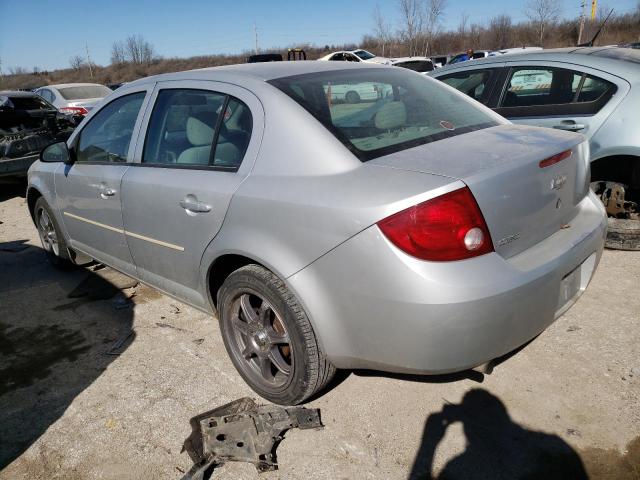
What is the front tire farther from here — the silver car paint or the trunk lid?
the silver car paint

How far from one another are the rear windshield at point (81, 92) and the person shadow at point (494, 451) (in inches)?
566

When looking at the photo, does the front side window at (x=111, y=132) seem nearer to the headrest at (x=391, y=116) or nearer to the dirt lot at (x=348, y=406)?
the dirt lot at (x=348, y=406)

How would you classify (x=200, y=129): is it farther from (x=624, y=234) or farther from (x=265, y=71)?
(x=624, y=234)

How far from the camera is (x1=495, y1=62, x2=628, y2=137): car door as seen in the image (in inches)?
155

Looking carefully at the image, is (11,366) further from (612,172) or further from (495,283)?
(612,172)

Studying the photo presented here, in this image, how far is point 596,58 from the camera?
4.13 meters

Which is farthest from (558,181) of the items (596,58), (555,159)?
(596,58)

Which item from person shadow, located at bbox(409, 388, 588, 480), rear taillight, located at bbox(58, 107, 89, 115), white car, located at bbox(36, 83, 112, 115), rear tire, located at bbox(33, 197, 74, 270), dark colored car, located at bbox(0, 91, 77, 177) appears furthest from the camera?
white car, located at bbox(36, 83, 112, 115)

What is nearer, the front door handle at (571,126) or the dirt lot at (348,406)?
the dirt lot at (348,406)

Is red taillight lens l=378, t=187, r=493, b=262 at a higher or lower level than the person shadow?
higher

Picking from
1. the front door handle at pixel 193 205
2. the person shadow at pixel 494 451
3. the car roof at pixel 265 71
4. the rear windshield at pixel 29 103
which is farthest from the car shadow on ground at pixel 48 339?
the rear windshield at pixel 29 103

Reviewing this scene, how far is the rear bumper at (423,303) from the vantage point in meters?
1.85

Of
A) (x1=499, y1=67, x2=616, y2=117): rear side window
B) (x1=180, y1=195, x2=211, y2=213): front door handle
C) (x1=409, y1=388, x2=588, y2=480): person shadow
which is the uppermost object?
(x1=499, y1=67, x2=616, y2=117): rear side window

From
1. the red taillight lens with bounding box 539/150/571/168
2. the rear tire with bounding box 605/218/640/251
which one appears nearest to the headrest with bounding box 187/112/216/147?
the red taillight lens with bounding box 539/150/571/168
